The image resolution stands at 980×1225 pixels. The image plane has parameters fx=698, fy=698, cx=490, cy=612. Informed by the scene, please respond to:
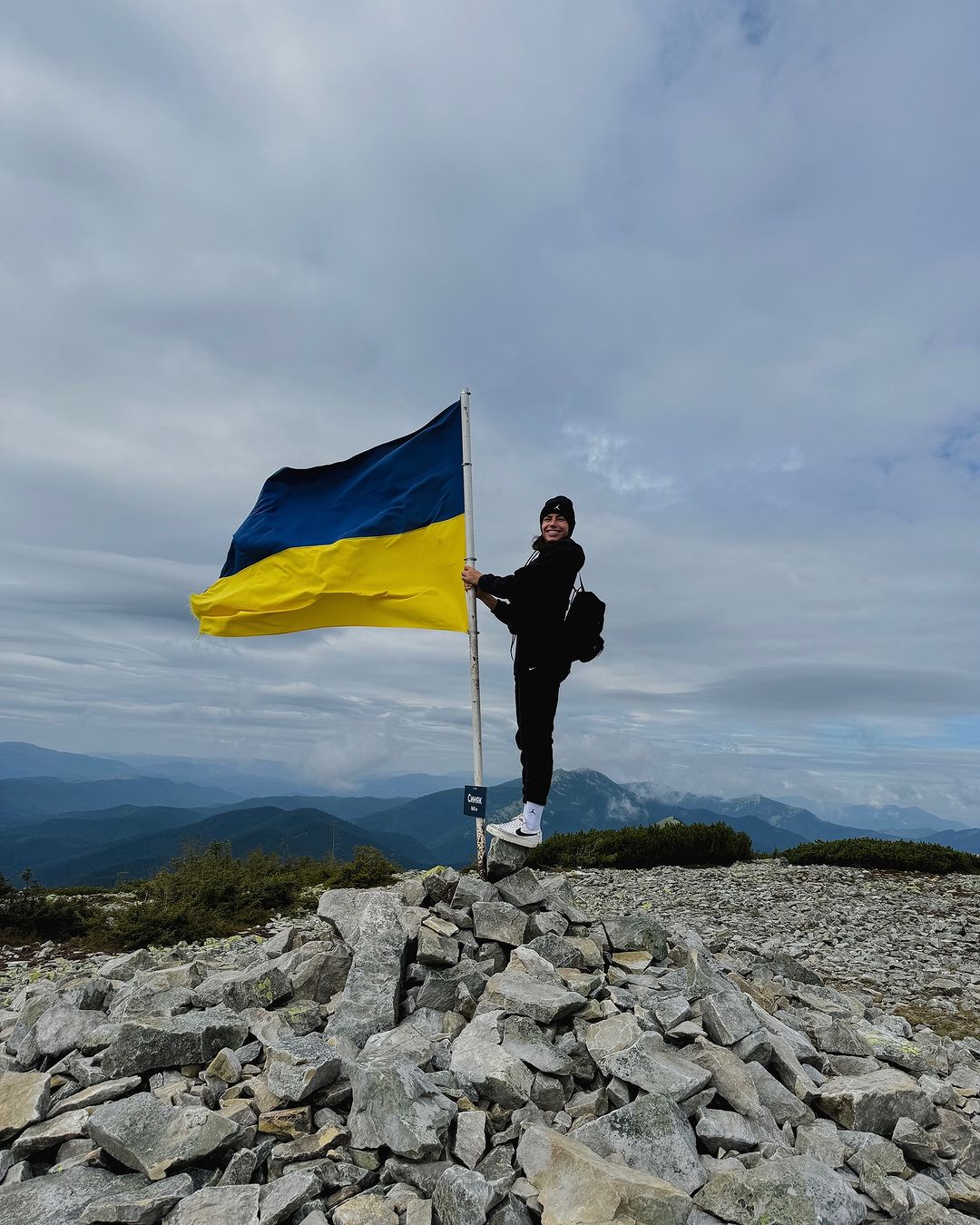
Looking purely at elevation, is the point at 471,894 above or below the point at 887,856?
above

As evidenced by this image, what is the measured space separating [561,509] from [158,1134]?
6381 mm

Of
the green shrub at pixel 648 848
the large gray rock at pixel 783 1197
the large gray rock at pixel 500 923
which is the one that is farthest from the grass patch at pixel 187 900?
the large gray rock at pixel 783 1197

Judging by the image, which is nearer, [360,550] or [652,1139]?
[652,1139]

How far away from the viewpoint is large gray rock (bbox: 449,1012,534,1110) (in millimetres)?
4695

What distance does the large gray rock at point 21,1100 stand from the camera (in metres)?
4.56

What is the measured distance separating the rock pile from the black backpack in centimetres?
279

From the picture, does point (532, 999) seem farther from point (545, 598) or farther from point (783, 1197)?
point (545, 598)

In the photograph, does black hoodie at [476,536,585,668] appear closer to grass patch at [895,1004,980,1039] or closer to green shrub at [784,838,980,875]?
grass patch at [895,1004,980,1039]

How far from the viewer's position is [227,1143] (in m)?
4.18

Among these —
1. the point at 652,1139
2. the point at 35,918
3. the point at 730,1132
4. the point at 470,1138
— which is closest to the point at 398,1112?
the point at 470,1138

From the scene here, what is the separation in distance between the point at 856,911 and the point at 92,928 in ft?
50.1

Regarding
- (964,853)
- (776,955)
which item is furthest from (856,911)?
(964,853)

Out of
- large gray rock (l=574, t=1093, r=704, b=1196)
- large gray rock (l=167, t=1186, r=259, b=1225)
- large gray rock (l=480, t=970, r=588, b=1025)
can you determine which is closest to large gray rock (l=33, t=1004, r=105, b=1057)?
large gray rock (l=167, t=1186, r=259, b=1225)

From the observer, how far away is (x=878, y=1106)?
4945 mm
